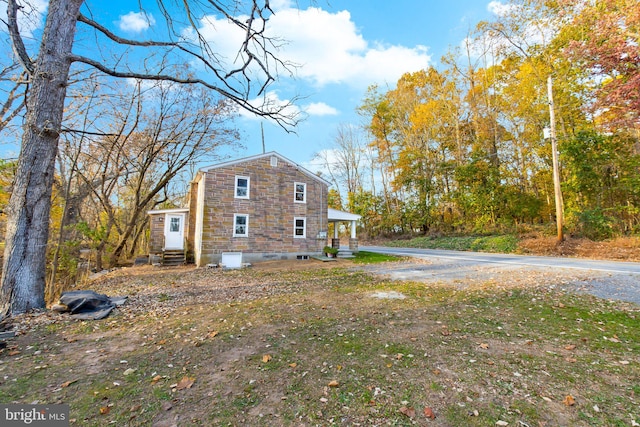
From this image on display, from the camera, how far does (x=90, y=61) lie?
5.36m

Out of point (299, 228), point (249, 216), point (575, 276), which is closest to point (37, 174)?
point (249, 216)

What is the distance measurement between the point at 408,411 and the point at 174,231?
17.2 m

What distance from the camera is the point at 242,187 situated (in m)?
14.3

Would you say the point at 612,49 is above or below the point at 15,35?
above

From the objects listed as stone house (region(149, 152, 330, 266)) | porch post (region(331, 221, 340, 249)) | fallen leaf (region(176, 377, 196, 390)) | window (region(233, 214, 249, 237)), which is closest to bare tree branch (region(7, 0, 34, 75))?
fallen leaf (region(176, 377, 196, 390))

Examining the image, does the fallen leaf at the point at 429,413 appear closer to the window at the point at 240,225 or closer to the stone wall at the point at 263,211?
Result: the stone wall at the point at 263,211

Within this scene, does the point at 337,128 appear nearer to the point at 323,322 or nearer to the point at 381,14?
the point at 381,14

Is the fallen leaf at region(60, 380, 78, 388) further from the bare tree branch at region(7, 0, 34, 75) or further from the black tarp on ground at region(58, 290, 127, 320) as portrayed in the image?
the bare tree branch at region(7, 0, 34, 75)

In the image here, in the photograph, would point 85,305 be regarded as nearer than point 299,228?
Yes

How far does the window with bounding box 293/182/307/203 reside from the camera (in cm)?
1566

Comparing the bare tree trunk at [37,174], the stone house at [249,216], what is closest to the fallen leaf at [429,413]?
the bare tree trunk at [37,174]

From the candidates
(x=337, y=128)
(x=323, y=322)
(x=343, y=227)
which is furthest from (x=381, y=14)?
(x=343, y=227)

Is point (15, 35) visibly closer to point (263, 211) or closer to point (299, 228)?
point (263, 211)
